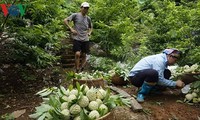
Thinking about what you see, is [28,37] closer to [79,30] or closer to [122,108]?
[79,30]

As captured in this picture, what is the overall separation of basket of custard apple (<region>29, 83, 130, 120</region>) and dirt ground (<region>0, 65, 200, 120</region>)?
14 cm

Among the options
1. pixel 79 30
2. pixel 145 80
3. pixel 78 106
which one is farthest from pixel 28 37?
pixel 78 106

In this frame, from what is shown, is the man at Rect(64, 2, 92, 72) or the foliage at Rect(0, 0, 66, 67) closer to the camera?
the foliage at Rect(0, 0, 66, 67)

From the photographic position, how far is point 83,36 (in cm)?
740

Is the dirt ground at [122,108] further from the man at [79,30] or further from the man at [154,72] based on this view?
the man at [79,30]

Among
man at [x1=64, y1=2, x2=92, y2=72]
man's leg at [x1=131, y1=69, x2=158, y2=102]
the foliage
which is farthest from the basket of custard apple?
man at [x1=64, y1=2, x2=92, y2=72]

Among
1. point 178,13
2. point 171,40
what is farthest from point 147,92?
point 178,13

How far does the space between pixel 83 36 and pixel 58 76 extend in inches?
49.6

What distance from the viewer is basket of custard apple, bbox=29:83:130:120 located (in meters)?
3.20

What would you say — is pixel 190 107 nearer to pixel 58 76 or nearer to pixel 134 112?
pixel 134 112

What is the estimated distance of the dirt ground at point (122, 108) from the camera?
Answer: 14.8 feet

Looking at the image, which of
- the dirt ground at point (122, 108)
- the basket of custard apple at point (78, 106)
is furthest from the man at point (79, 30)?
the basket of custard apple at point (78, 106)

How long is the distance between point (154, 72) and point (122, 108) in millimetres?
803

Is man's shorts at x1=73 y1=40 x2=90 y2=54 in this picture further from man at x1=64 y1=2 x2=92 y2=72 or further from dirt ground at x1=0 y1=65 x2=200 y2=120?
dirt ground at x1=0 y1=65 x2=200 y2=120
